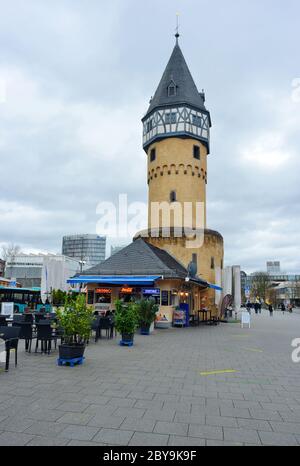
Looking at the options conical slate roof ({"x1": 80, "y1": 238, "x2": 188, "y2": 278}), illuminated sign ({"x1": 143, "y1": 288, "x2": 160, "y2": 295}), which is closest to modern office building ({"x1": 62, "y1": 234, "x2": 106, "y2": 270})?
Answer: conical slate roof ({"x1": 80, "y1": 238, "x2": 188, "y2": 278})

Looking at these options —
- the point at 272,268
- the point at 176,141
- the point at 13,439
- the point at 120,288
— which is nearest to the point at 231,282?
the point at 120,288

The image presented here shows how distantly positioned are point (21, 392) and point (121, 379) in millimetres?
2040

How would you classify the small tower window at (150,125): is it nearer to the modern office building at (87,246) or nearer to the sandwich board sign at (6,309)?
the sandwich board sign at (6,309)

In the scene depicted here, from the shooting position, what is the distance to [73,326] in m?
8.28

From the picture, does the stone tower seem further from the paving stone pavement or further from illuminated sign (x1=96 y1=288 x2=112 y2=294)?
the paving stone pavement

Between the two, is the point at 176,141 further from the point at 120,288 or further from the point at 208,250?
the point at 120,288

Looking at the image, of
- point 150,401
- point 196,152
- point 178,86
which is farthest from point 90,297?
point 178,86

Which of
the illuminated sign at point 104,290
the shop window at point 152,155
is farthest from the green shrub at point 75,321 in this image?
the shop window at point 152,155

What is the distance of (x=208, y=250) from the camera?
89.1ft

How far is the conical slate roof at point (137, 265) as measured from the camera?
1932cm

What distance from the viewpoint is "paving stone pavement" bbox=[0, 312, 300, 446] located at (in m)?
4.25

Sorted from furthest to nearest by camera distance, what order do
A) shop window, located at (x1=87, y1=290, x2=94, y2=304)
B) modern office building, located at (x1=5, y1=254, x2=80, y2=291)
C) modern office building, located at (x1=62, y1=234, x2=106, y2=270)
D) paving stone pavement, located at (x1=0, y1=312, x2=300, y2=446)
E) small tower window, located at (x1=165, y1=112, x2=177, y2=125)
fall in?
modern office building, located at (x1=62, y1=234, x2=106, y2=270) → small tower window, located at (x1=165, y1=112, x2=177, y2=125) → shop window, located at (x1=87, y1=290, x2=94, y2=304) → modern office building, located at (x1=5, y1=254, x2=80, y2=291) → paving stone pavement, located at (x1=0, y1=312, x2=300, y2=446)

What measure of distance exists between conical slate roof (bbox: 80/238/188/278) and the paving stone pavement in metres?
9.22

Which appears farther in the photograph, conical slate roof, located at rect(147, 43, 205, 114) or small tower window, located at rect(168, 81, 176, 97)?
small tower window, located at rect(168, 81, 176, 97)
